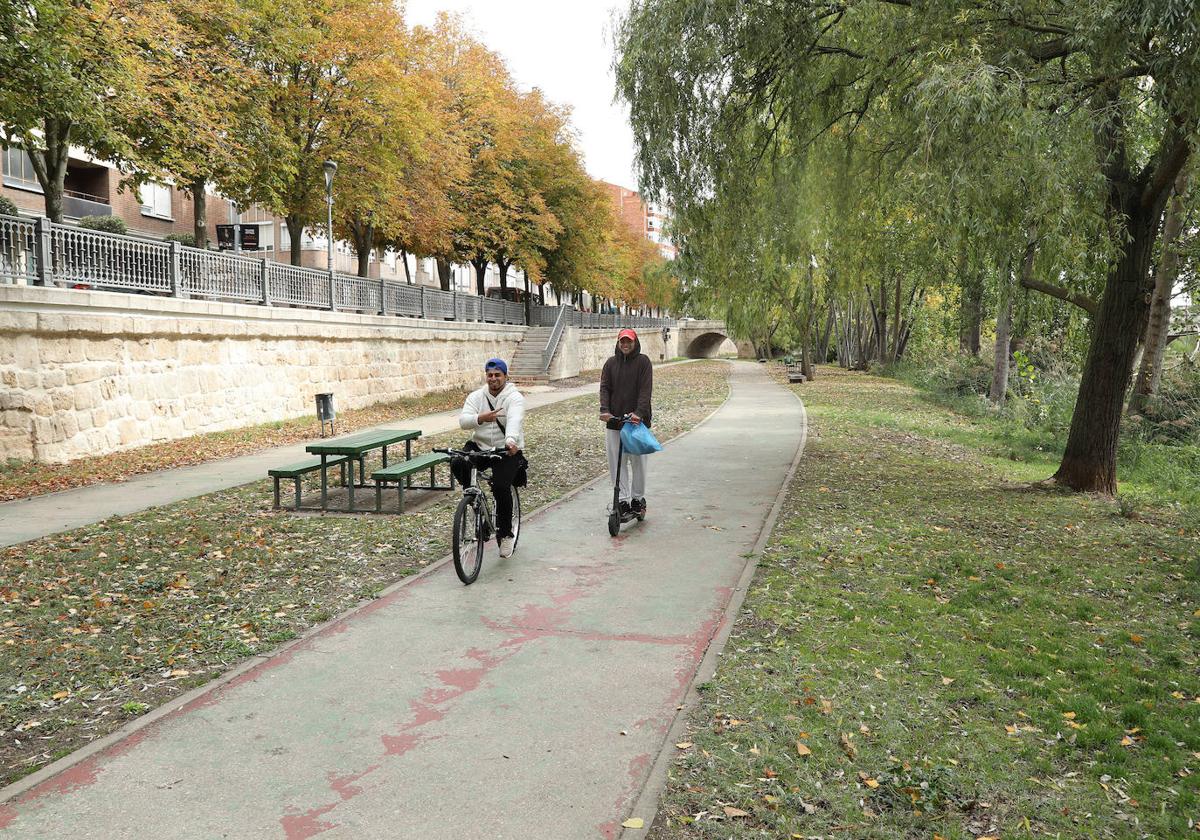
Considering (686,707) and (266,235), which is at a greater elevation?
(266,235)

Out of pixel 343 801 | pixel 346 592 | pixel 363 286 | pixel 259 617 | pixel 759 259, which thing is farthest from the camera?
pixel 363 286

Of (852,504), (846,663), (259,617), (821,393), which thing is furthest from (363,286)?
(846,663)

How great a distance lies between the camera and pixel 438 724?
4.40 m

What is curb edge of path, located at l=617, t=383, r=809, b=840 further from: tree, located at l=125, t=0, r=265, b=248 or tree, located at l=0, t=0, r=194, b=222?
tree, located at l=125, t=0, r=265, b=248

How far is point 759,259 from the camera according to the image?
46.5 ft

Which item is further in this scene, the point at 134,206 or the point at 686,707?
the point at 134,206

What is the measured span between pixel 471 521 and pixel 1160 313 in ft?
47.5

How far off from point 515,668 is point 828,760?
1891mm

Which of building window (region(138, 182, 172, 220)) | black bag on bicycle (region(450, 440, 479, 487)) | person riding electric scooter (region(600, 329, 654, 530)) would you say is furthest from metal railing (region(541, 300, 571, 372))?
black bag on bicycle (region(450, 440, 479, 487))

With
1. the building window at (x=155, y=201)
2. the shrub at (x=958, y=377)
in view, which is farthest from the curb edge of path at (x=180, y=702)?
the building window at (x=155, y=201)

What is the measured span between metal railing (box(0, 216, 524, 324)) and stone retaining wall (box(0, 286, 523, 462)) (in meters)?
0.39

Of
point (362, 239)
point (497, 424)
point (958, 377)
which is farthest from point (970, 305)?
point (362, 239)

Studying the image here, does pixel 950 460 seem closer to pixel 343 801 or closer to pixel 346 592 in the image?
pixel 346 592

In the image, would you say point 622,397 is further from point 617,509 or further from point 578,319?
point 578,319
